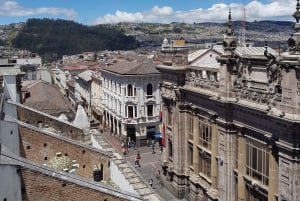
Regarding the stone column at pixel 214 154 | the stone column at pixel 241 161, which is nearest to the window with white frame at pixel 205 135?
the stone column at pixel 214 154

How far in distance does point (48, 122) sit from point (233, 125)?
11.9m

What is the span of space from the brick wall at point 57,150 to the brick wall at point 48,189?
7.78 meters

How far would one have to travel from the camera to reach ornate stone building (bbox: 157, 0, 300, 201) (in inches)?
851

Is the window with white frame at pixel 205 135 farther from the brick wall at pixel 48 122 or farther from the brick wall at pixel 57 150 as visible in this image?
the brick wall at pixel 57 150

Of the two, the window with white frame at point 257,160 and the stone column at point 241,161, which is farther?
the stone column at point 241,161

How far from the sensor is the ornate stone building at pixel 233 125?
21.6 metres

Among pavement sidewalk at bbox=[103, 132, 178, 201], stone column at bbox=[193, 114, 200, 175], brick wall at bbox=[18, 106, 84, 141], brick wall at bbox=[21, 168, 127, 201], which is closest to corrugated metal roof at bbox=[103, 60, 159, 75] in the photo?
pavement sidewalk at bbox=[103, 132, 178, 201]

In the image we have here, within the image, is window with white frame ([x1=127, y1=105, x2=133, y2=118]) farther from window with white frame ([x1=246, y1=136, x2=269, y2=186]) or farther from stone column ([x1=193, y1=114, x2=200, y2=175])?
window with white frame ([x1=246, y1=136, x2=269, y2=186])

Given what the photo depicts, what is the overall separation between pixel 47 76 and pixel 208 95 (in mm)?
91456

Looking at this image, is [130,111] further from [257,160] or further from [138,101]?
[257,160]

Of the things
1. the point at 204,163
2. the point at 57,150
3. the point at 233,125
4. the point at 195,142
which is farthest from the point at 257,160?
the point at 57,150

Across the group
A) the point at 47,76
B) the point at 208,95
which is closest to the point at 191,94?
the point at 208,95

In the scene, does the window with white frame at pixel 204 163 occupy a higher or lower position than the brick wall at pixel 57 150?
lower

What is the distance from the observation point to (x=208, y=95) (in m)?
31.0
